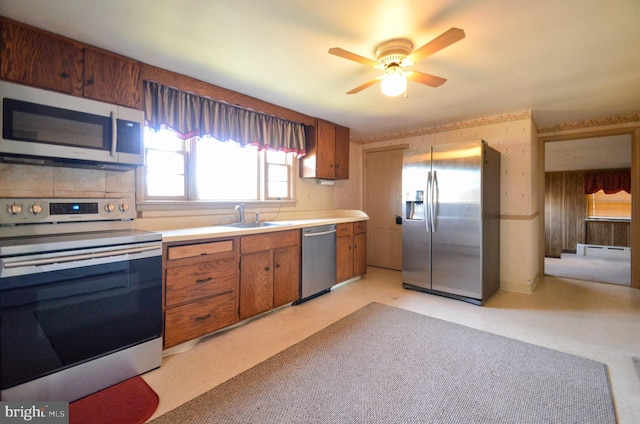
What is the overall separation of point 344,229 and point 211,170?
5.86 ft

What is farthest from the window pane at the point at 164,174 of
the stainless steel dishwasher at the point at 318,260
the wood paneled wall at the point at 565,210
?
the wood paneled wall at the point at 565,210

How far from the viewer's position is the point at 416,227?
144 inches

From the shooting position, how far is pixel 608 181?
21.5ft

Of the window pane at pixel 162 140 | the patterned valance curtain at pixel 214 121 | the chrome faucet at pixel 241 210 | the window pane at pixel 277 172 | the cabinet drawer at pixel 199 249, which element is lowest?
the cabinet drawer at pixel 199 249

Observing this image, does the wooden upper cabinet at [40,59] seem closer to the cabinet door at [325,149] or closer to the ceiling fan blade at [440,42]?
the ceiling fan blade at [440,42]

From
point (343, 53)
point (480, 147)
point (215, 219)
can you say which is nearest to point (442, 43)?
point (343, 53)

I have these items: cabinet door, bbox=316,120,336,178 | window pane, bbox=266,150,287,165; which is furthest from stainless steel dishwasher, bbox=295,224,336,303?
window pane, bbox=266,150,287,165

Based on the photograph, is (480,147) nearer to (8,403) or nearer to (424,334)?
(424,334)

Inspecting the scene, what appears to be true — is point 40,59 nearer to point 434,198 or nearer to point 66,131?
point 66,131

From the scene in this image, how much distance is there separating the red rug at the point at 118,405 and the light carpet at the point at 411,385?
15 centimetres

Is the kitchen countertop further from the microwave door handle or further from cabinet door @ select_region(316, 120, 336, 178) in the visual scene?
cabinet door @ select_region(316, 120, 336, 178)

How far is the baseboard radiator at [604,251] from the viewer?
6302 mm

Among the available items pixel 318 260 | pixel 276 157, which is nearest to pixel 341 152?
pixel 276 157

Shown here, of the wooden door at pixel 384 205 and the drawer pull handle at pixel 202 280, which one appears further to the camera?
the wooden door at pixel 384 205
